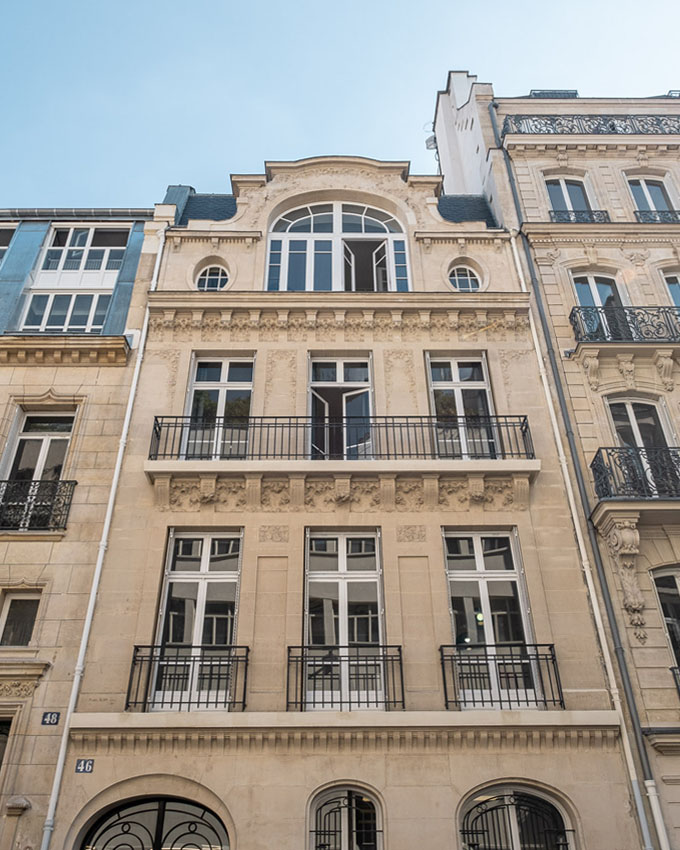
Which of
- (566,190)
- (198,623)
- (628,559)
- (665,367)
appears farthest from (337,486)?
(566,190)

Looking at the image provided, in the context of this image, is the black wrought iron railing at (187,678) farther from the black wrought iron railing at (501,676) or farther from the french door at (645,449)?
the french door at (645,449)

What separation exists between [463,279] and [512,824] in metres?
10.6

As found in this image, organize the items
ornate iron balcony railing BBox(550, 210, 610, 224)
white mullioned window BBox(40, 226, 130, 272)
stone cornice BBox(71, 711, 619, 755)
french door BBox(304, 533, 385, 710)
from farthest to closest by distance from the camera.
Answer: ornate iron balcony railing BBox(550, 210, 610, 224), white mullioned window BBox(40, 226, 130, 272), french door BBox(304, 533, 385, 710), stone cornice BBox(71, 711, 619, 755)

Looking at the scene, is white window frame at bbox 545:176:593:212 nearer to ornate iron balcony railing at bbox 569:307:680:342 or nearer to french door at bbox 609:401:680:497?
ornate iron balcony railing at bbox 569:307:680:342

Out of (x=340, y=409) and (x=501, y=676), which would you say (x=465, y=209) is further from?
(x=501, y=676)

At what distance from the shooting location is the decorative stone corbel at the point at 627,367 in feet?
43.2

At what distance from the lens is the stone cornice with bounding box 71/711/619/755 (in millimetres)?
9531

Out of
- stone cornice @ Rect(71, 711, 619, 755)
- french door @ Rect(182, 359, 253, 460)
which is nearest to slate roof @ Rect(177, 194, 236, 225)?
french door @ Rect(182, 359, 253, 460)

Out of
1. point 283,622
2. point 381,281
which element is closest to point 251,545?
point 283,622

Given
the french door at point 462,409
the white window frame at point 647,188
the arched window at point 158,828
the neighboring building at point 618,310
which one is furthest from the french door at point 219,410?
the white window frame at point 647,188

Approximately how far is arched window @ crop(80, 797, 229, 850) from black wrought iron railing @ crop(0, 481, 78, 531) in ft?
14.8

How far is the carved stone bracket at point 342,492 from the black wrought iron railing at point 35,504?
1622 mm

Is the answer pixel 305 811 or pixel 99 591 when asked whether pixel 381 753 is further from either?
pixel 99 591

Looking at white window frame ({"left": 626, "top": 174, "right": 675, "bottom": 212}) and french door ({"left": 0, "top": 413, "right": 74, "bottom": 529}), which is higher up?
white window frame ({"left": 626, "top": 174, "right": 675, "bottom": 212})
